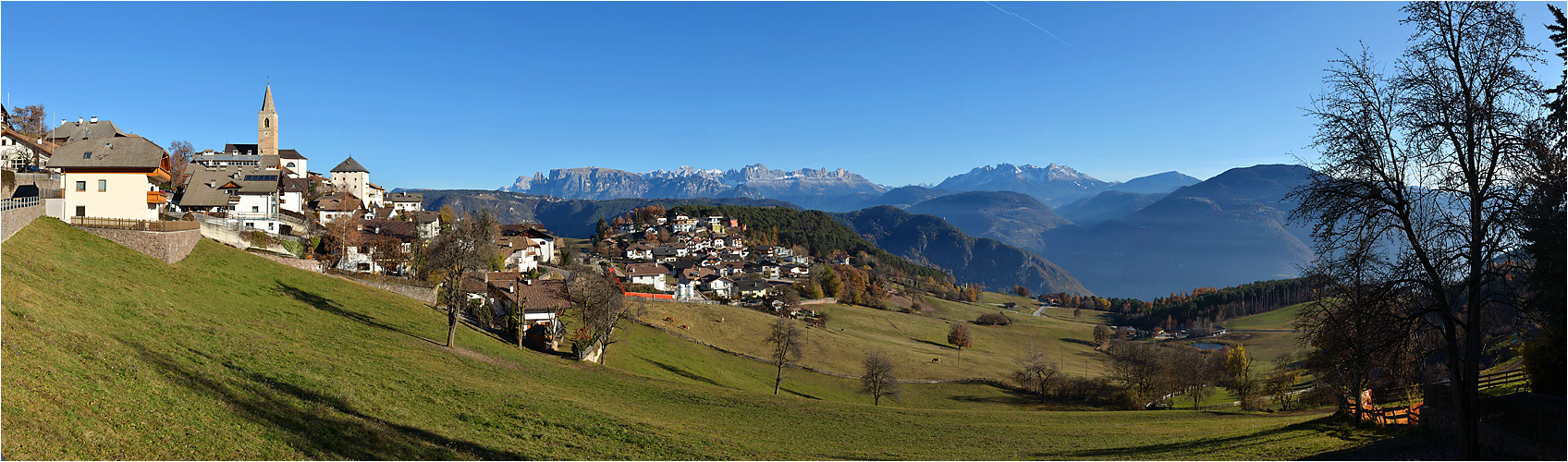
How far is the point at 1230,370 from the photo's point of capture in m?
75.6

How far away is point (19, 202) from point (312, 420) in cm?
2601

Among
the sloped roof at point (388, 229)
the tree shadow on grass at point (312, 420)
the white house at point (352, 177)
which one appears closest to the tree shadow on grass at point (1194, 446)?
the tree shadow on grass at point (312, 420)

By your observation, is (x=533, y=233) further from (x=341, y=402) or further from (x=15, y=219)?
(x=341, y=402)

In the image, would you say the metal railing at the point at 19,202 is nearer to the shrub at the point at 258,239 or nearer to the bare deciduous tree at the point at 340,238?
the shrub at the point at 258,239

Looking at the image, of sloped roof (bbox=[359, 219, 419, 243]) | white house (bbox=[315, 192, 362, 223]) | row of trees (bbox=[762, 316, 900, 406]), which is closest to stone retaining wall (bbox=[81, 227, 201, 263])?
sloped roof (bbox=[359, 219, 419, 243])

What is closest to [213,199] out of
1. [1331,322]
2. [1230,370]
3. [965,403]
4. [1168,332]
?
[965,403]

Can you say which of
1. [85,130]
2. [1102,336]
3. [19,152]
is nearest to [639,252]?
[85,130]

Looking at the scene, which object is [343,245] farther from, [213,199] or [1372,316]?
[1372,316]

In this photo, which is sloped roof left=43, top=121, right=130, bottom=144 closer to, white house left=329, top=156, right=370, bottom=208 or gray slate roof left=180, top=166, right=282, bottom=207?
gray slate roof left=180, top=166, right=282, bottom=207

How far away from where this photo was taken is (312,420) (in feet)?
43.9

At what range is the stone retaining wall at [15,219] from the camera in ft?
74.3

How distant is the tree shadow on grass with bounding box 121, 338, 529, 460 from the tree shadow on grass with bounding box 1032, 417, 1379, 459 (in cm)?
1520

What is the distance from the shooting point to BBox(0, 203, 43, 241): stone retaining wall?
74.3ft

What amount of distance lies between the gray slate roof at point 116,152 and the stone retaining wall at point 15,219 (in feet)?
20.7
